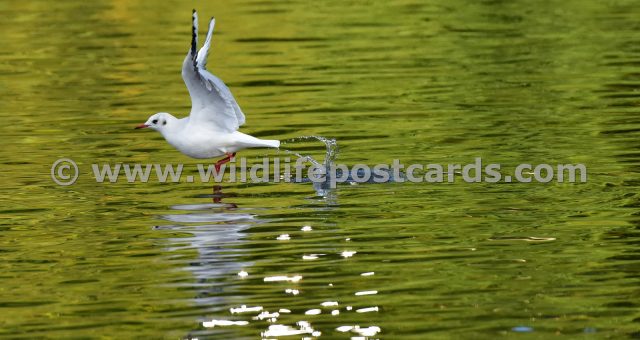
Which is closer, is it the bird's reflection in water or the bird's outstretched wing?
the bird's reflection in water

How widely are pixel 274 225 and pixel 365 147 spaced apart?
4476mm

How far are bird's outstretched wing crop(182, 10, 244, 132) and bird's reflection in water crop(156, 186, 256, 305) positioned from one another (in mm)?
783

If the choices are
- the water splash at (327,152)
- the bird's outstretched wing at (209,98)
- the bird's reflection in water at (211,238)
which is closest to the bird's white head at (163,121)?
the bird's outstretched wing at (209,98)

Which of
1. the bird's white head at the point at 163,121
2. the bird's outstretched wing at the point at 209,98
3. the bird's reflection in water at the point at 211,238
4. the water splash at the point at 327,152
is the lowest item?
the bird's reflection in water at the point at 211,238

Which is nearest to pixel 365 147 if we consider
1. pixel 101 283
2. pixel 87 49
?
pixel 101 283

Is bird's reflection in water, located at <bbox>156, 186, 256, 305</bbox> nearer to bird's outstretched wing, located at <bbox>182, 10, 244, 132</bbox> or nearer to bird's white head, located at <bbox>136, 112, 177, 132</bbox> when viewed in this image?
bird's outstretched wing, located at <bbox>182, 10, 244, 132</bbox>

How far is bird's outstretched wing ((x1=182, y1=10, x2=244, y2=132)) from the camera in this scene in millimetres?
15422

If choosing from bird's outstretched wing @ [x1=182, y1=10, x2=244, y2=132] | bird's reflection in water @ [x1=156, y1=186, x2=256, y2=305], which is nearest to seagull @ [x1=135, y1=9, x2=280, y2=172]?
bird's outstretched wing @ [x1=182, y1=10, x2=244, y2=132]

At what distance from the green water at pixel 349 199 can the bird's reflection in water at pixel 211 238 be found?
0.12 ft

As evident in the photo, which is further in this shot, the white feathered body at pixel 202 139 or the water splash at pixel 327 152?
the water splash at pixel 327 152

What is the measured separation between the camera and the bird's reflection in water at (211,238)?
1158 centimetres

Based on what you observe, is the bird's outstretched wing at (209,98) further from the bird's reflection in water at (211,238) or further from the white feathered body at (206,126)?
the bird's reflection in water at (211,238)

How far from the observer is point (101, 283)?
38.5 feet

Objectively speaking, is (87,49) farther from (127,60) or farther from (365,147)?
(365,147)
